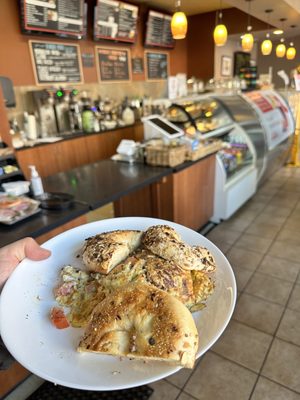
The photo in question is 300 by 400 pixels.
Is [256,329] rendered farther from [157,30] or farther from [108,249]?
[157,30]

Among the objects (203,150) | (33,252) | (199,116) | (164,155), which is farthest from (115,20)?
(33,252)

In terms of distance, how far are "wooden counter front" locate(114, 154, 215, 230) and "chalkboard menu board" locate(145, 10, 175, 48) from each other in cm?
398

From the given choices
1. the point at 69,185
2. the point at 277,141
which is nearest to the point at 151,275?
the point at 69,185

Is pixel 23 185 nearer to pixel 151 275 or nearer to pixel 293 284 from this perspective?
pixel 151 275

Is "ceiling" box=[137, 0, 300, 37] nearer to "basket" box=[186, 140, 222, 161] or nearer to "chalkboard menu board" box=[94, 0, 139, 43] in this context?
"chalkboard menu board" box=[94, 0, 139, 43]

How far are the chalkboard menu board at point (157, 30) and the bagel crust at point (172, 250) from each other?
19.3 feet

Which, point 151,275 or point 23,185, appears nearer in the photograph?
point 151,275

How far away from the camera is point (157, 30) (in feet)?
19.6

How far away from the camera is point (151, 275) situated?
868 mm

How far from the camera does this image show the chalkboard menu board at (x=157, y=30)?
5.75 meters

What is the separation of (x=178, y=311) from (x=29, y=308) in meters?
0.45

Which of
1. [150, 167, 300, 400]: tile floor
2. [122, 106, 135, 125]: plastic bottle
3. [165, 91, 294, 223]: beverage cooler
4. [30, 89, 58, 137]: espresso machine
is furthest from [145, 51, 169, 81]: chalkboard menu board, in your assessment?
[150, 167, 300, 400]: tile floor

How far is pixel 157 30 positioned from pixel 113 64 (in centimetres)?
144

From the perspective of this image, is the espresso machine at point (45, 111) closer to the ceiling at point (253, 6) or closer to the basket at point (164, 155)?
the basket at point (164, 155)
